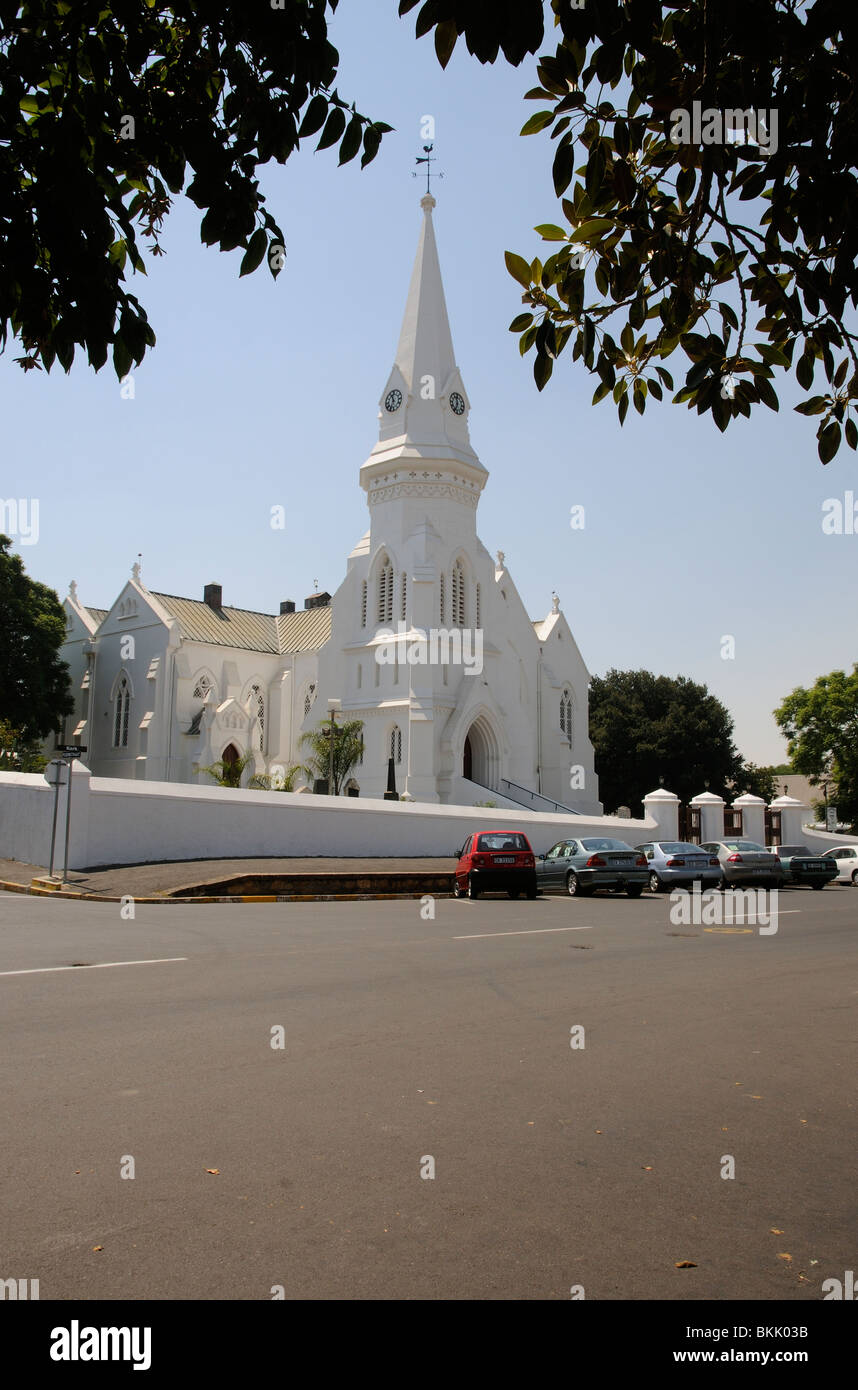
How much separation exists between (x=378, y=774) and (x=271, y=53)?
42750 millimetres

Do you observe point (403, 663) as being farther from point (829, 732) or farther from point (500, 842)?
point (829, 732)

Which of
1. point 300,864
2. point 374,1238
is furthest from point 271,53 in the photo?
point 300,864

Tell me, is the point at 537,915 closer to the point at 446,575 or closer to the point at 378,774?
the point at 378,774

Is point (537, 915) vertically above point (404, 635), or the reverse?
point (404, 635)

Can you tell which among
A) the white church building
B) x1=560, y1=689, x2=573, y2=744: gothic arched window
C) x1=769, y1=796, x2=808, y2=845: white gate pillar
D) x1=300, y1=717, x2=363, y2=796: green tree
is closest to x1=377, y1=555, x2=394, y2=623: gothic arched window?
the white church building

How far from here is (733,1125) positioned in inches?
221

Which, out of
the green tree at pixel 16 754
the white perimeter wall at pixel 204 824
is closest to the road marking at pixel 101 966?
the white perimeter wall at pixel 204 824

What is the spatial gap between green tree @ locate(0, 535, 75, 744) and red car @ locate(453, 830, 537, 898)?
106ft

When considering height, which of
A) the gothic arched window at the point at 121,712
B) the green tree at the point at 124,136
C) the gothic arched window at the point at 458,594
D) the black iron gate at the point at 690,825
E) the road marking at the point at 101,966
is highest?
the gothic arched window at the point at 458,594

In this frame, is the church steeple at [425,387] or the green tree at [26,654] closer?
the green tree at [26,654]

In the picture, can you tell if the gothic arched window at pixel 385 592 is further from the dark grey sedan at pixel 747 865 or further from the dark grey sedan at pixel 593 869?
the dark grey sedan at pixel 593 869

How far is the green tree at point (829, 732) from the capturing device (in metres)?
62.9

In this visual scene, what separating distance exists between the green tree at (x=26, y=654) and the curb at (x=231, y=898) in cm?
3015
